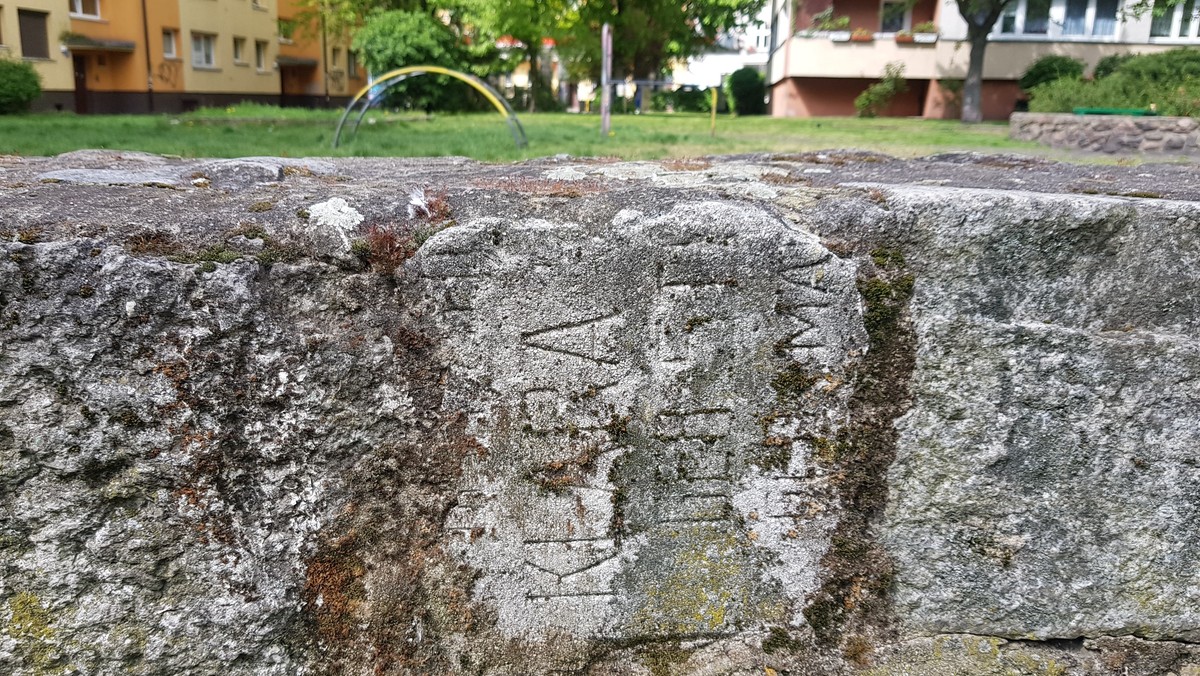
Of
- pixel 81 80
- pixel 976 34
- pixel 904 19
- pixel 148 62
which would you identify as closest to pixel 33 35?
pixel 81 80

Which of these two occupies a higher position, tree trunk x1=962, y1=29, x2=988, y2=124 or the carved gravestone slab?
tree trunk x1=962, y1=29, x2=988, y2=124

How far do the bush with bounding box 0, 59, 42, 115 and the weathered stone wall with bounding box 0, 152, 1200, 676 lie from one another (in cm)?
1847

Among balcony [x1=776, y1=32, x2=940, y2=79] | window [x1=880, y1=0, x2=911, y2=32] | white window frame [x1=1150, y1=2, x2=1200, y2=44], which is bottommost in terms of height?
balcony [x1=776, y1=32, x2=940, y2=79]

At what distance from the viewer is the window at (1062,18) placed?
19.8m

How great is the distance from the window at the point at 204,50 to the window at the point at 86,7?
2.80m

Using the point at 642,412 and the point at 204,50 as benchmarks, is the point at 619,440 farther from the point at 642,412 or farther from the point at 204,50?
the point at 204,50

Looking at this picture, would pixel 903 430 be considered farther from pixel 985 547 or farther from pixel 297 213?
pixel 297 213

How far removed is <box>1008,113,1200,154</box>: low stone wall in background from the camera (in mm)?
9383

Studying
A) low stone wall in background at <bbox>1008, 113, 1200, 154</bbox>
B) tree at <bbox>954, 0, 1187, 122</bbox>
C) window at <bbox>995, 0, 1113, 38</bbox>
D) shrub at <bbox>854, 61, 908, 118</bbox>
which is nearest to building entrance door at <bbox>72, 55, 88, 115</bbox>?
shrub at <bbox>854, 61, 908, 118</bbox>

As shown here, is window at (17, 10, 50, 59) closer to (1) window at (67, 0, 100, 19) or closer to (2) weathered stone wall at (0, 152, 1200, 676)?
(1) window at (67, 0, 100, 19)

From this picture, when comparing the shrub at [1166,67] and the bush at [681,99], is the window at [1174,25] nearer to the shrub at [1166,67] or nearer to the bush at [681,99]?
the shrub at [1166,67]

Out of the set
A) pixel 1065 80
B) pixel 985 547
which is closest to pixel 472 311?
pixel 985 547

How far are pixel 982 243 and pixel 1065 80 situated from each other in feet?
46.6

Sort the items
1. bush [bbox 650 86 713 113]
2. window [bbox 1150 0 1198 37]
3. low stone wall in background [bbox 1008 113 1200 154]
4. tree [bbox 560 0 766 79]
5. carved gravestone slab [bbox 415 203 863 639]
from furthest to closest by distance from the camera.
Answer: bush [bbox 650 86 713 113] → tree [bbox 560 0 766 79] → window [bbox 1150 0 1198 37] → low stone wall in background [bbox 1008 113 1200 154] → carved gravestone slab [bbox 415 203 863 639]
